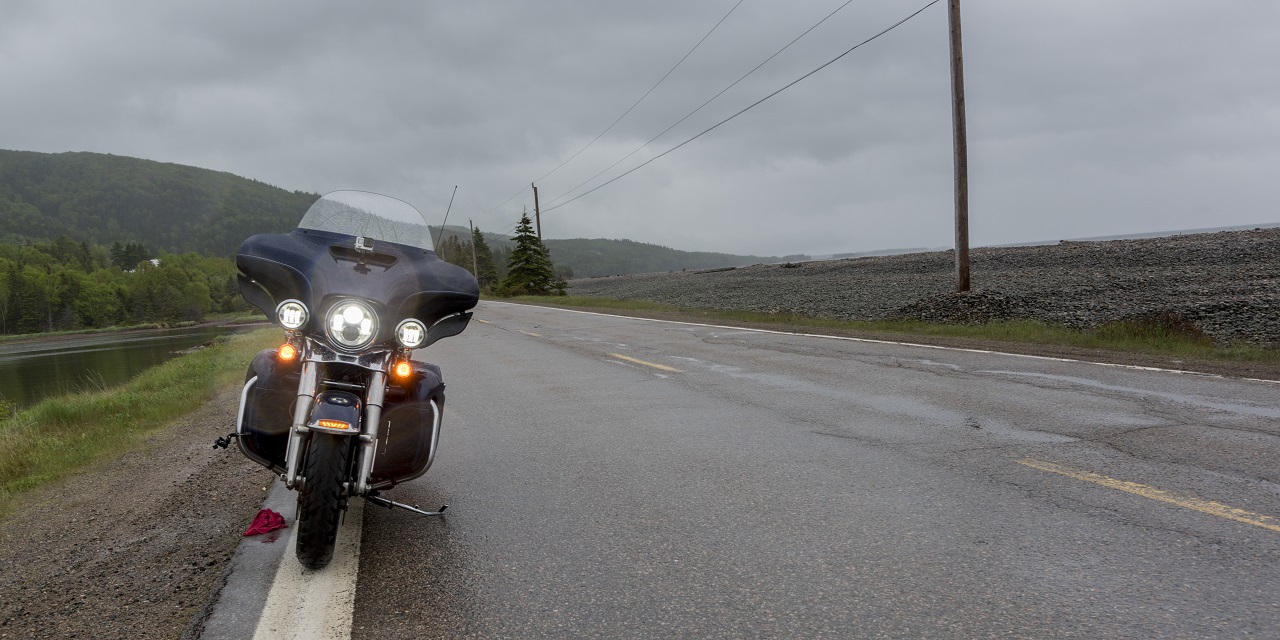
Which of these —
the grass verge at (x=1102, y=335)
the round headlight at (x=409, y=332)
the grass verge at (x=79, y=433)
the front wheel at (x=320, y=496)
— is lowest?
the grass verge at (x=79, y=433)

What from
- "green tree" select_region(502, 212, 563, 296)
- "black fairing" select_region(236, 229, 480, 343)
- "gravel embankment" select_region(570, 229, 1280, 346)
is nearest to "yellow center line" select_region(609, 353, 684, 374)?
"black fairing" select_region(236, 229, 480, 343)

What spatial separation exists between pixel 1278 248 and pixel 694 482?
26.5 meters

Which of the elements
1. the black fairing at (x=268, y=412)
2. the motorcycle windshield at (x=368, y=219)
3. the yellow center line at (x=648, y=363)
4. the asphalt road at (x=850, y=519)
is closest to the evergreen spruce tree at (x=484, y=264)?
the yellow center line at (x=648, y=363)

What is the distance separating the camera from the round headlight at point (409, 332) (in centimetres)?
346

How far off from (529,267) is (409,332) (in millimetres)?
57977

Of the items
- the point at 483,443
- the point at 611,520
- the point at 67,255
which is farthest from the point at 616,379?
the point at 67,255

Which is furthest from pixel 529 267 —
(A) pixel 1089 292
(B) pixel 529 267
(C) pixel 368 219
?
(C) pixel 368 219

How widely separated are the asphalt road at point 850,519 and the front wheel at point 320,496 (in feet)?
0.86

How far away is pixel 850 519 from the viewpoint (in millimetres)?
3512

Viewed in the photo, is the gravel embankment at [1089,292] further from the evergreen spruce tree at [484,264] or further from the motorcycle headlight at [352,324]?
the evergreen spruce tree at [484,264]

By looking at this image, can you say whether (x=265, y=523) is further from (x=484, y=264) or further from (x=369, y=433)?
(x=484, y=264)

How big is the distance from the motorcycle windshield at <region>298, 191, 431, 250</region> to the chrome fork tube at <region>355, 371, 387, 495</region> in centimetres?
92

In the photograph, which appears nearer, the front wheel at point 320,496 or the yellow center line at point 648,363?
the front wheel at point 320,496

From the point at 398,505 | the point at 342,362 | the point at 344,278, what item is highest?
the point at 344,278
